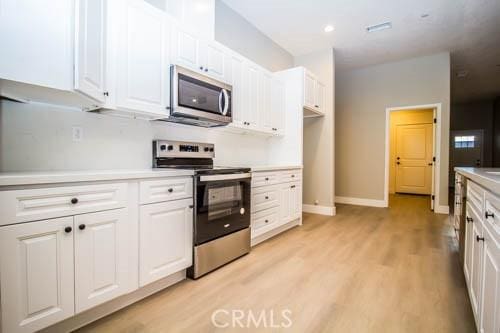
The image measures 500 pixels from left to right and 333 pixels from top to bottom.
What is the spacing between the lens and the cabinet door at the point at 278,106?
3.74 m

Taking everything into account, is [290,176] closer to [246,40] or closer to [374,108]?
[246,40]

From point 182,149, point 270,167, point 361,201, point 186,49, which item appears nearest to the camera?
point 186,49

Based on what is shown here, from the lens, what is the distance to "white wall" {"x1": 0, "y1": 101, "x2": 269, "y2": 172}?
5.38 ft

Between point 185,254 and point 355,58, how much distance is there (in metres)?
4.95

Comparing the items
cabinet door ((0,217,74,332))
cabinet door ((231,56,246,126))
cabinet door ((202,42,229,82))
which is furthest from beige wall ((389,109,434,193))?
cabinet door ((0,217,74,332))

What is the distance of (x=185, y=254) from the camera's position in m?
2.10

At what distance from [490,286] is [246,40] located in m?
3.78

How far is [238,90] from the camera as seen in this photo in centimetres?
308

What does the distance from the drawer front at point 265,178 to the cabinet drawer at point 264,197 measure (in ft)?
0.20

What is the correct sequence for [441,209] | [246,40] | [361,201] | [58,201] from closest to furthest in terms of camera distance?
[58,201] < [246,40] < [441,209] < [361,201]

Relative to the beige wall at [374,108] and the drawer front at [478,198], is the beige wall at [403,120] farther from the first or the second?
the drawer front at [478,198]

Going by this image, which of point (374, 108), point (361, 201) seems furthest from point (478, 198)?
point (374, 108)

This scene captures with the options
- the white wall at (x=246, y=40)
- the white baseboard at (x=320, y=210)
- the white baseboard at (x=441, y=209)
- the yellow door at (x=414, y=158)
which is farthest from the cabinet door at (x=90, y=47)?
the yellow door at (x=414, y=158)

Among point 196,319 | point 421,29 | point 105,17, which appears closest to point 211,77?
point 105,17
